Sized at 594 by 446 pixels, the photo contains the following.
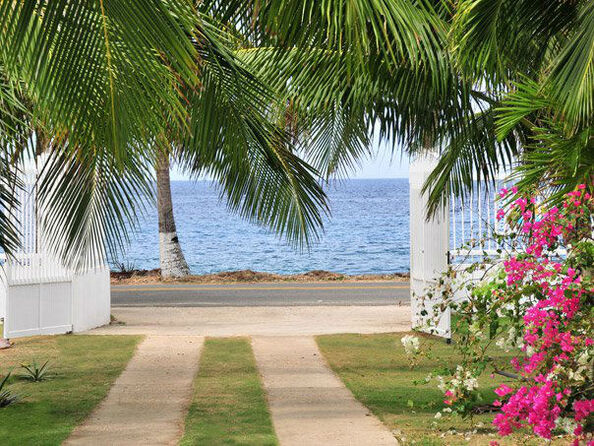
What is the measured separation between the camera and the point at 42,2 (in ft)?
14.0

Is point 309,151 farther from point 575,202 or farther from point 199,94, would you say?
point 575,202

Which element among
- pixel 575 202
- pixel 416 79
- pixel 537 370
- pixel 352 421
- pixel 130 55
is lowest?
pixel 352 421

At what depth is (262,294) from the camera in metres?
18.4

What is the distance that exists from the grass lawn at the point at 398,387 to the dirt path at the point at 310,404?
14cm

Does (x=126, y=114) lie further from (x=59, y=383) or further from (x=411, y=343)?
(x=59, y=383)

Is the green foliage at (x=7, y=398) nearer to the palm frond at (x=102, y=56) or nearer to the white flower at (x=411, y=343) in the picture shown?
→ the white flower at (x=411, y=343)

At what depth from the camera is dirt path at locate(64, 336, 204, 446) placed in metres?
6.94

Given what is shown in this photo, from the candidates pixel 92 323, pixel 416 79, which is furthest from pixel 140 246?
pixel 416 79

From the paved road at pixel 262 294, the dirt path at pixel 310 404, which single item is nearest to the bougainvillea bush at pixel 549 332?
the dirt path at pixel 310 404

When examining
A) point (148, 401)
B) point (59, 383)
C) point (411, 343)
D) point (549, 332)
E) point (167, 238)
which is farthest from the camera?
point (167, 238)

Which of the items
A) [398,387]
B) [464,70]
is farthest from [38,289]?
[464,70]

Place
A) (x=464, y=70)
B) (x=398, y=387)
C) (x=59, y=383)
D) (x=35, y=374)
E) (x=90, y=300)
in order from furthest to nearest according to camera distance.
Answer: (x=90, y=300) → (x=35, y=374) → (x=59, y=383) → (x=398, y=387) → (x=464, y=70)

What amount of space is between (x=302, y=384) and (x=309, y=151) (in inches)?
127

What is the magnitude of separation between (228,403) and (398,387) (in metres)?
1.75
